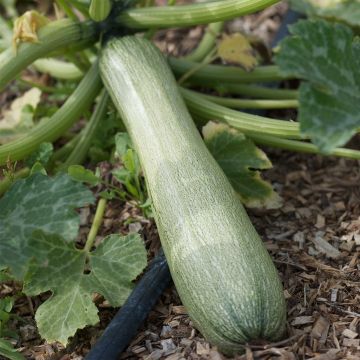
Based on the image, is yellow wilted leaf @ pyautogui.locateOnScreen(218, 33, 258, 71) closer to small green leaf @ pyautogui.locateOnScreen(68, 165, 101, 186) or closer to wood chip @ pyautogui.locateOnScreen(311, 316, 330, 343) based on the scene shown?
small green leaf @ pyautogui.locateOnScreen(68, 165, 101, 186)

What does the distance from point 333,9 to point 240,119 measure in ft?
2.91

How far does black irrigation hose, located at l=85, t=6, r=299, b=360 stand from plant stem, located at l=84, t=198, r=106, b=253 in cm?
23

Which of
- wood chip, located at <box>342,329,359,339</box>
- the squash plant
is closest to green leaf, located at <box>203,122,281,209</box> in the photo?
the squash plant

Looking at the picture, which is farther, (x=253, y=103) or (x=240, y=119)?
(x=253, y=103)

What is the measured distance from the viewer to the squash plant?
2.04m

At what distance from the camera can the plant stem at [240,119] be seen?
8.61ft

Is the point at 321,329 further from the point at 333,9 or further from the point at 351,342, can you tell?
the point at 333,9

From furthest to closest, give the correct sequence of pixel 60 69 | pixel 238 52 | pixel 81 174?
pixel 60 69 < pixel 238 52 < pixel 81 174

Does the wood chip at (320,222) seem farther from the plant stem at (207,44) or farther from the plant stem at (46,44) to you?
the plant stem at (46,44)

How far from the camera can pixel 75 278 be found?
2.33 metres

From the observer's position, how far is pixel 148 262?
257 centimetres

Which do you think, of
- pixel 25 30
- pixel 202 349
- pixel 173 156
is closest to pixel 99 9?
pixel 25 30

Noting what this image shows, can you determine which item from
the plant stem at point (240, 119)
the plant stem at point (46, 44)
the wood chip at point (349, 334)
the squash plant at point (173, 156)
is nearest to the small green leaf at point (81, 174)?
the squash plant at point (173, 156)

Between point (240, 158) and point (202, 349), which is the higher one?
point (240, 158)
